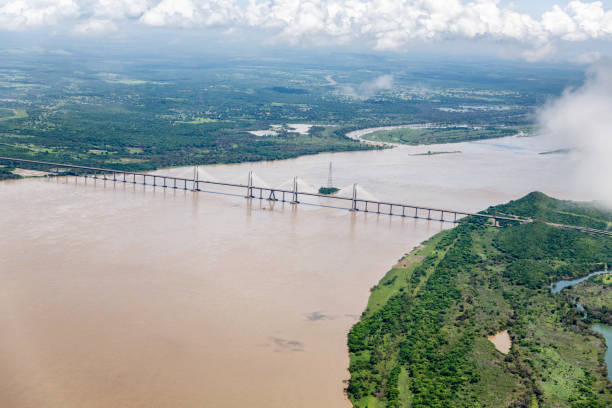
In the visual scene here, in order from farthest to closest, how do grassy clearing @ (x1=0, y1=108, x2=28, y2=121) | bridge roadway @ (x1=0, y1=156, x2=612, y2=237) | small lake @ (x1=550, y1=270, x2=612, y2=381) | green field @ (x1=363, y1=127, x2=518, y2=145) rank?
1. grassy clearing @ (x1=0, y1=108, x2=28, y2=121)
2. green field @ (x1=363, y1=127, x2=518, y2=145)
3. bridge roadway @ (x1=0, y1=156, x2=612, y2=237)
4. small lake @ (x1=550, y1=270, x2=612, y2=381)

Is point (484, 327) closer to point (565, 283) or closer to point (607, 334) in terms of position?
point (607, 334)

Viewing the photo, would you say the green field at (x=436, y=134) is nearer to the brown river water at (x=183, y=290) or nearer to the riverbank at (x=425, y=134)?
the riverbank at (x=425, y=134)

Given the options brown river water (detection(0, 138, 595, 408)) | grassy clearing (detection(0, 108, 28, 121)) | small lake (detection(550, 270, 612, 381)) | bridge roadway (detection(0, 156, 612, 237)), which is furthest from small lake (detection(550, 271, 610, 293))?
grassy clearing (detection(0, 108, 28, 121))

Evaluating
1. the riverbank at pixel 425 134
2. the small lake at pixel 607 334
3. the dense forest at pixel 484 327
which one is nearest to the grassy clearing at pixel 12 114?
the riverbank at pixel 425 134

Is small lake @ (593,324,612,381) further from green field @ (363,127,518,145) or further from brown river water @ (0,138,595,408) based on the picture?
green field @ (363,127,518,145)

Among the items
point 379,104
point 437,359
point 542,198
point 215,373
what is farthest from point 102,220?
point 379,104

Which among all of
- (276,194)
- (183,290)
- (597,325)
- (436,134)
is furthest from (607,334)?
(436,134)
